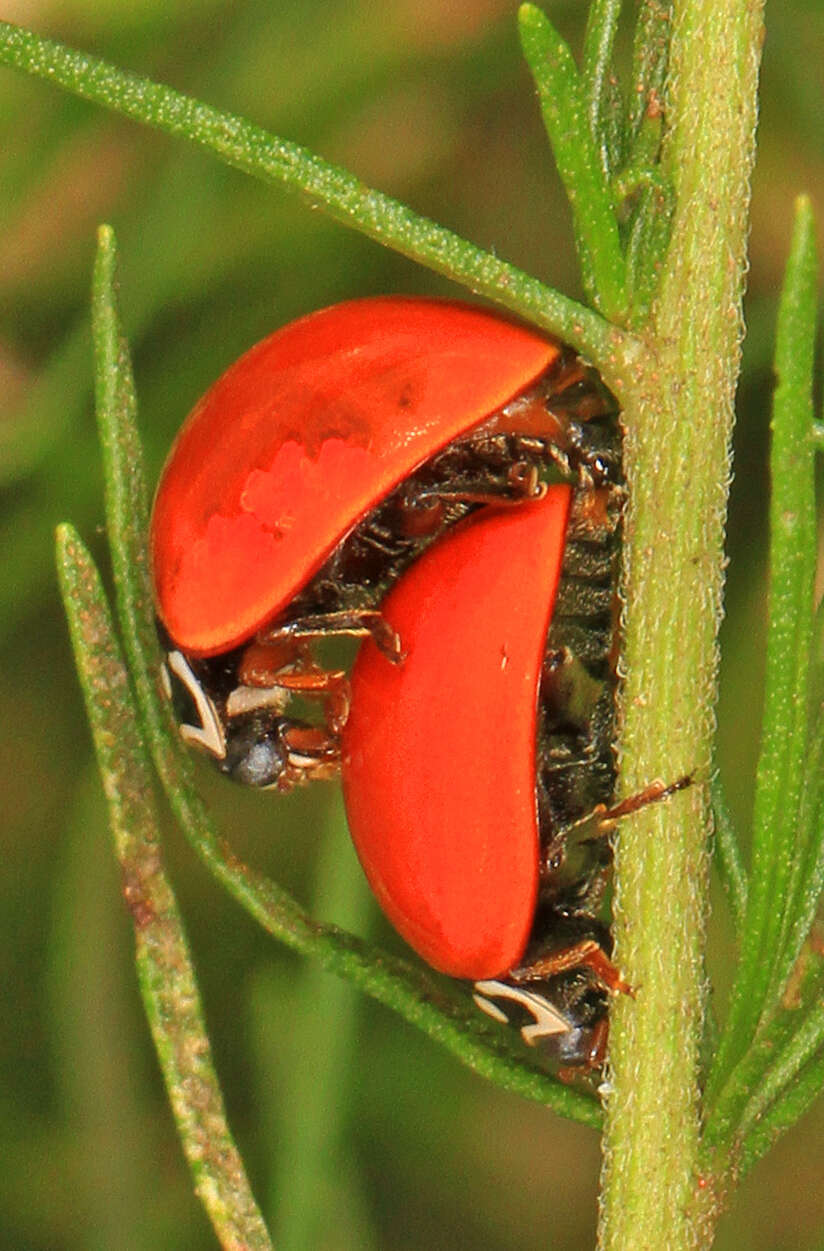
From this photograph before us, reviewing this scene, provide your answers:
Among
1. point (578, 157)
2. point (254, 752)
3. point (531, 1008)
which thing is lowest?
point (531, 1008)

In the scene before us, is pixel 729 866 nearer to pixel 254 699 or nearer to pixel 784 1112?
pixel 784 1112

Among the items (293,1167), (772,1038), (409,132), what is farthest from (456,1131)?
(409,132)

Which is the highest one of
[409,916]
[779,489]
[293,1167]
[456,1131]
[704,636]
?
[779,489]

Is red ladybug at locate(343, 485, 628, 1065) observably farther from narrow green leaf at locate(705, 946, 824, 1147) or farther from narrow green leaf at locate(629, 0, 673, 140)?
narrow green leaf at locate(629, 0, 673, 140)

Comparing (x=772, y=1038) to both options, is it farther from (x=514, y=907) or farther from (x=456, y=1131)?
(x=456, y=1131)

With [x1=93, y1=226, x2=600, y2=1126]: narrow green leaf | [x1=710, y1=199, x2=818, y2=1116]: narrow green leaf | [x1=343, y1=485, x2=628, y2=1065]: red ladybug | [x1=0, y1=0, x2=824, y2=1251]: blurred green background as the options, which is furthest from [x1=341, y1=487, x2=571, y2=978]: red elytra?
[x1=0, y1=0, x2=824, y2=1251]: blurred green background

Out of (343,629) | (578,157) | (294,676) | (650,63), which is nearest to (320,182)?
(578,157)

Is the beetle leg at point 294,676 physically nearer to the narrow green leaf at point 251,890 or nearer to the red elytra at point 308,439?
the red elytra at point 308,439
